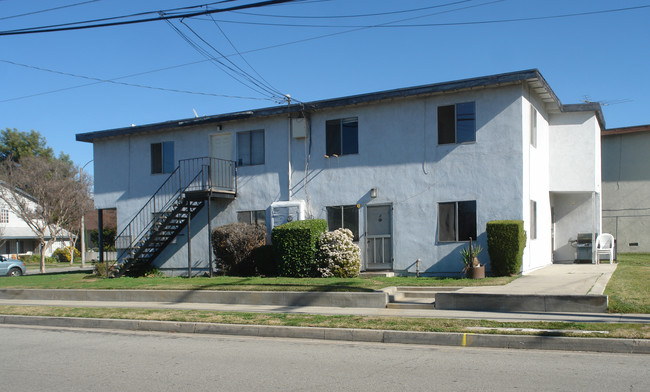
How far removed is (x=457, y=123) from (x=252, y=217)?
326 inches

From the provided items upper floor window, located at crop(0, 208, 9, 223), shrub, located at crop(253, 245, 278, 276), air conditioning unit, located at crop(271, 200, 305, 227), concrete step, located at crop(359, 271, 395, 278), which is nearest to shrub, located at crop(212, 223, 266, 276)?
shrub, located at crop(253, 245, 278, 276)

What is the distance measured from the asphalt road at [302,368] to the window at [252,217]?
11.4 metres

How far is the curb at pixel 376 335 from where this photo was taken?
8352mm

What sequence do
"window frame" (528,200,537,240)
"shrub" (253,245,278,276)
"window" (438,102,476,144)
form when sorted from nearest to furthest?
"window" (438,102,476,144)
"window frame" (528,200,537,240)
"shrub" (253,245,278,276)

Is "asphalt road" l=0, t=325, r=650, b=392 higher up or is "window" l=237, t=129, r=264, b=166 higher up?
"window" l=237, t=129, r=264, b=166

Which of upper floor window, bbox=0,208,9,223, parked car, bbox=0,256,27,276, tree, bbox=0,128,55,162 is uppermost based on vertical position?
tree, bbox=0,128,55,162

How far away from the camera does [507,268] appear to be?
16.4 meters

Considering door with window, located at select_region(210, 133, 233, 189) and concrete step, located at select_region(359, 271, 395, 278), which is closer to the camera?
concrete step, located at select_region(359, 271, 395, 278)

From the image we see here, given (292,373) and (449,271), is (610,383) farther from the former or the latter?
(449,271)

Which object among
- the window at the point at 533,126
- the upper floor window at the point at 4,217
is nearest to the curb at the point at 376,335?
the window at the point at 533,126

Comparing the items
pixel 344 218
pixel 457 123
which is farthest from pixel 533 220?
pixel 344 218

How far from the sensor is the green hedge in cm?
1881

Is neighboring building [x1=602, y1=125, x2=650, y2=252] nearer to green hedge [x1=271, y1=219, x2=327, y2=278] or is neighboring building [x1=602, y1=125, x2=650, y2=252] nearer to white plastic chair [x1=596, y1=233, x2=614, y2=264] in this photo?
white plastic chair [x1=596, y1=233, x2=614, y2=264]

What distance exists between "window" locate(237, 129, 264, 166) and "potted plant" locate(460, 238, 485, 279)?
8450 millimetres
